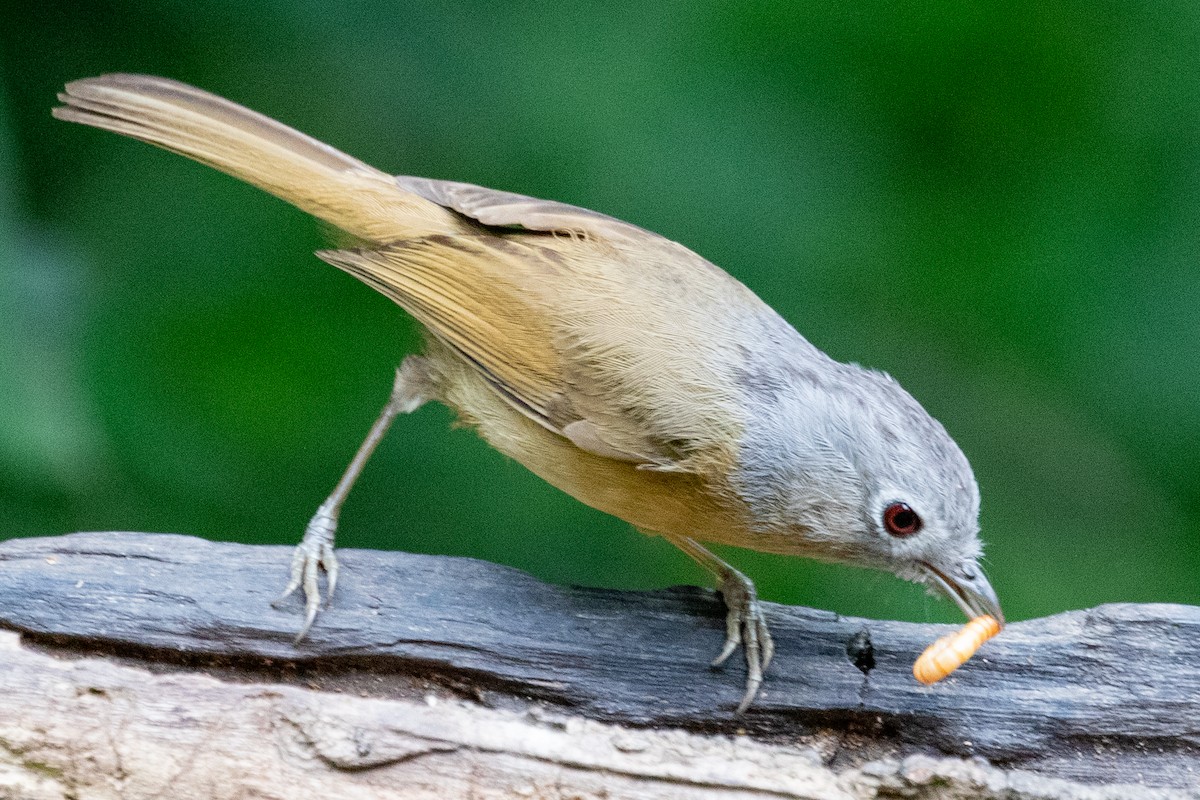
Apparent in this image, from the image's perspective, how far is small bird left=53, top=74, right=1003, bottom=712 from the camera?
3.15m

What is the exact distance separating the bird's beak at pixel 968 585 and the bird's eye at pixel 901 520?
121 mm

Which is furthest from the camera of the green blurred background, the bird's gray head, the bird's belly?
the green blurred background

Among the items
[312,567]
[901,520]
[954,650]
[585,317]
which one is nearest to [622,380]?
[585,317]

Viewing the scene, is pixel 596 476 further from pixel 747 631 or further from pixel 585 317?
pixel 747 631

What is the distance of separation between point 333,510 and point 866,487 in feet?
5.57

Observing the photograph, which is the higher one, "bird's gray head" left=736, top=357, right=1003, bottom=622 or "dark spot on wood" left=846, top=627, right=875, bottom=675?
"bird's gray head" left=736, top=357, right=1003, bottom=622

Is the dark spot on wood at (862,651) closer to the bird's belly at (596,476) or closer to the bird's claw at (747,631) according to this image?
the bird's claw at (747,631)

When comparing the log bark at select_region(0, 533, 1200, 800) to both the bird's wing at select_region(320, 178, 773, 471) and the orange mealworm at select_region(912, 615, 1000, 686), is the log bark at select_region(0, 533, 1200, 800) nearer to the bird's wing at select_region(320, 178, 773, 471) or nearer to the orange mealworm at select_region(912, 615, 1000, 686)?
the orange mealworm at select_region(912, 615, 1000, 686)

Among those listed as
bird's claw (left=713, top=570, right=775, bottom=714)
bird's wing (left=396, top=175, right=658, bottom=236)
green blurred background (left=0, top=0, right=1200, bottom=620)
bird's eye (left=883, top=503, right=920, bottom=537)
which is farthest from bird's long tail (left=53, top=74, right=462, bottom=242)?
bird's eye (left=883, top=503, right=920, bottom=537)

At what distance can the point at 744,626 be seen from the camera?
11.6 ft

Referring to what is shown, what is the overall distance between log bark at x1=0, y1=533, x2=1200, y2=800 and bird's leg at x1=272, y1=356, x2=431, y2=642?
0.19ft

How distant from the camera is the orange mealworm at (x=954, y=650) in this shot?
306 cm

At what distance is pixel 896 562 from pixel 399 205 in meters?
1.89

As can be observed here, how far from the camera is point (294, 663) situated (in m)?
3.28
